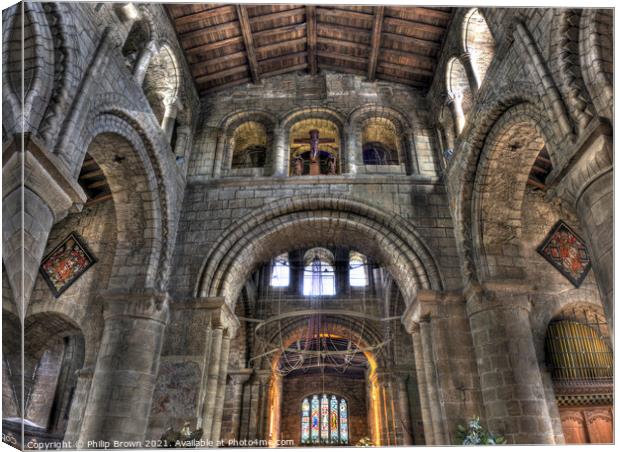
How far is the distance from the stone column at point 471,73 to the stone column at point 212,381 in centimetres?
634

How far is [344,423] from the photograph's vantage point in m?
20.4

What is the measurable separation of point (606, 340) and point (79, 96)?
9790mm

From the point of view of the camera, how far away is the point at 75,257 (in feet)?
30.6

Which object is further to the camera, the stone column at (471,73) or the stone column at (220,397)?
the stone column at (471,73)

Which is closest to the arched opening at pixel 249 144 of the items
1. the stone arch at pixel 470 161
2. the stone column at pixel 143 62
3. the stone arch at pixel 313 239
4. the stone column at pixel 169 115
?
the stone column at pixel 169 115

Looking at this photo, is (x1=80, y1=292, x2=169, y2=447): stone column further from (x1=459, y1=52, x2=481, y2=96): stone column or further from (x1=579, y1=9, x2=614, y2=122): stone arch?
(x1=579, y1=9, x2=614, y2=122): stone arch

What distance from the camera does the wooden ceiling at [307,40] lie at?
946 centimetres

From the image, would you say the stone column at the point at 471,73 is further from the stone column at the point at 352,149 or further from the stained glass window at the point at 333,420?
the stained glass window at the point at 333,420

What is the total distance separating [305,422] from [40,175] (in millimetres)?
18730

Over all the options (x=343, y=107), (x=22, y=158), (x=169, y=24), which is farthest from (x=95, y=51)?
(x=343, y=107)

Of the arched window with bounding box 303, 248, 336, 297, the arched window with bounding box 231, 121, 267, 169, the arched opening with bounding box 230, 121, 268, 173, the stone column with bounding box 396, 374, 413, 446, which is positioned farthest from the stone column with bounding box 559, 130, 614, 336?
the arched window with bounding box 303, 248, 336, 297

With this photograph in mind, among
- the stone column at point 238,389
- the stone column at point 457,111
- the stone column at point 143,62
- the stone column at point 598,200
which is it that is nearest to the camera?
the stone column at point 598,200

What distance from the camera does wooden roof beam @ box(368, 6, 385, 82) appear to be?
373 inches

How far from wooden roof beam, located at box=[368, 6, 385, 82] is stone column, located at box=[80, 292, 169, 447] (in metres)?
7.00
